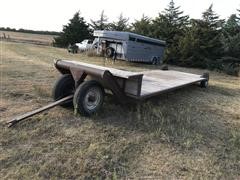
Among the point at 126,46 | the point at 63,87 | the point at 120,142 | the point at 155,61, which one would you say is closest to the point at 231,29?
the point at 155,61

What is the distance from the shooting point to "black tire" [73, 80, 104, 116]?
10.7ft

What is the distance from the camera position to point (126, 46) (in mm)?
11039

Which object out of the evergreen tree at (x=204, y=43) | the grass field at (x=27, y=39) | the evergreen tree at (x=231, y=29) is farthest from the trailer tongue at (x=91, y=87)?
the grass field at (x=27, y=39)

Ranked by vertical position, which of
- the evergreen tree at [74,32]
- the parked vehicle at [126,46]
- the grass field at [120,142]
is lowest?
the grass field at [120,142]

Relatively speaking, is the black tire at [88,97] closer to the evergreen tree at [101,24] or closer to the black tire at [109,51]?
the black tire at [109,51]

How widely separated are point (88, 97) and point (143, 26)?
15666 mm

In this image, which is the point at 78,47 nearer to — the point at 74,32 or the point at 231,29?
the point at 74,32

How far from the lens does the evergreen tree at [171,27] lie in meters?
15.8

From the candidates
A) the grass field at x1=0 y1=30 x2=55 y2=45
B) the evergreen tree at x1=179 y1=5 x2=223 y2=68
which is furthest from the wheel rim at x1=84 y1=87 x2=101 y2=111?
the grass field at x1=0 y1=30 x2=55 y2=45

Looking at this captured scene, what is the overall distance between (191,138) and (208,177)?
2.67 ft

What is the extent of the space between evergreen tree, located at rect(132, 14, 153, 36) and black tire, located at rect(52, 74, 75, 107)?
1434 cm

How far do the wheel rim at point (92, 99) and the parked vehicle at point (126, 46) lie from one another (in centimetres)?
780

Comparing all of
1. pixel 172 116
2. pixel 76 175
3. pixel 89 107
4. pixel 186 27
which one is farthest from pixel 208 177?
pixel 186 27

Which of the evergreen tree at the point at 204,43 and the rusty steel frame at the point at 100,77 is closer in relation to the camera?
the rusty steel frame at the point at 100,77
